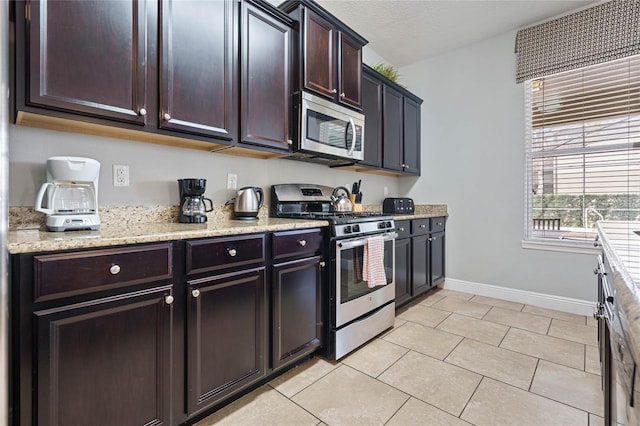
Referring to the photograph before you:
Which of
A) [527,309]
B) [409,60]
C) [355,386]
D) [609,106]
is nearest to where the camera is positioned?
[355,386]

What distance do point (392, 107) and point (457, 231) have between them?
64.3 inches

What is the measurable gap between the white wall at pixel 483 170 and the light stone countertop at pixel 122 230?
2.29 metres

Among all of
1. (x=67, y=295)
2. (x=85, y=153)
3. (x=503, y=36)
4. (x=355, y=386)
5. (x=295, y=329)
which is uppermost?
(x=503, y=36)

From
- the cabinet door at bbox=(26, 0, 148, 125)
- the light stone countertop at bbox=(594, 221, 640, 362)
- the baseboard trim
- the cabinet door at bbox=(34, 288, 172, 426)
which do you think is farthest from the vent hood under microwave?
the baseboard trim

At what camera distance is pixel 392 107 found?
3240 millimetres

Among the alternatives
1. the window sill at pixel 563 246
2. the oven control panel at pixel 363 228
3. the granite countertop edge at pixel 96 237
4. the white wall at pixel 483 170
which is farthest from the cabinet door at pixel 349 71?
the window sill at pixel 563 246

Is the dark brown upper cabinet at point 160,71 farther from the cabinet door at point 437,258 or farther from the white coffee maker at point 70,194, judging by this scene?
the cabinet door at point 437,258

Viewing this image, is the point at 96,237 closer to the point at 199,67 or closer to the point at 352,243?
the point at 199,67

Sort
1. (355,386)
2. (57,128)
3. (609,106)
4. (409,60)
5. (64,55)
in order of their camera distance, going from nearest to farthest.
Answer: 1. (64,55)
2. (57,128)
3. (355,386)
4. (609,106)
5. (409,60)

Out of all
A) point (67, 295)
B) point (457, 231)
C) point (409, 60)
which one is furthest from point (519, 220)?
point (67, 295)

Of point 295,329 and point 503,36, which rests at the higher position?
point 503,36

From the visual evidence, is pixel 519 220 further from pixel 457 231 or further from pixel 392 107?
pixel 392 107

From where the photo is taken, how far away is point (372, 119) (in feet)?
9.71

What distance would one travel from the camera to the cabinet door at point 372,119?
9.36 ft
